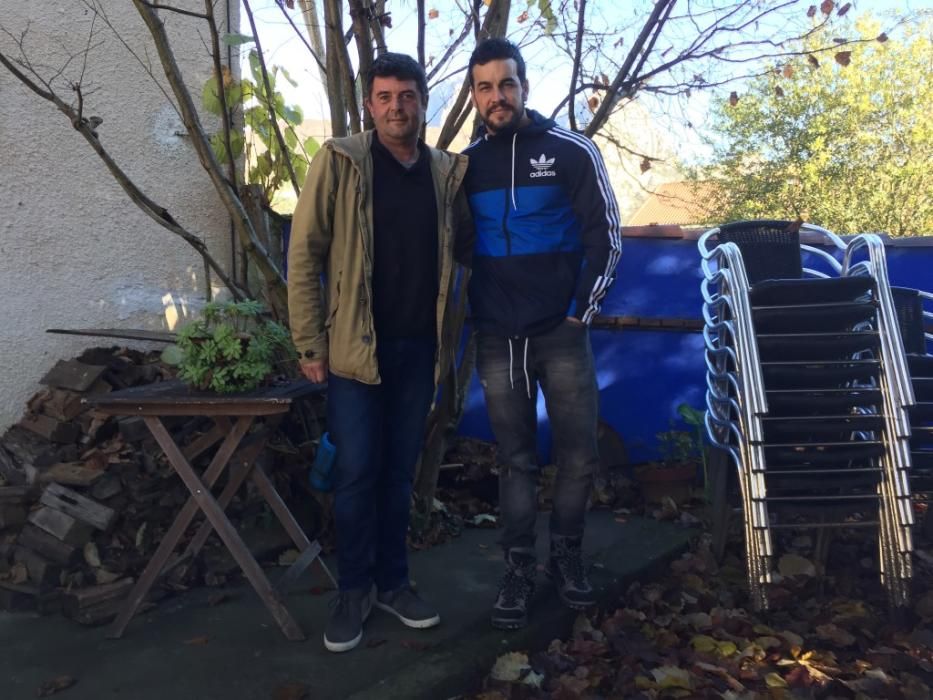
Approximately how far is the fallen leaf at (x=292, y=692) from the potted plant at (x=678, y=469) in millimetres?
2705

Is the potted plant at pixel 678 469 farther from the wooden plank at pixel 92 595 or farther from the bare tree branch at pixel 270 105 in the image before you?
the wooden plank at pixel 92 595

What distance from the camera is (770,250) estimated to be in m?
4.24

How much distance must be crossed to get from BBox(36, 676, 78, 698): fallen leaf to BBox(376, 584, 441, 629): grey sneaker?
1102mm

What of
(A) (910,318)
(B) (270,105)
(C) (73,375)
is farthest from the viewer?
(A) (910,318)

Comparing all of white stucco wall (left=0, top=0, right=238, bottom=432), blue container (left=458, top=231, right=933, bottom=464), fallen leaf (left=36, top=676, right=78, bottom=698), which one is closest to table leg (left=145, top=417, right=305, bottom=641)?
fallen leaf (left=36, top=676, right=78, bottom=698)

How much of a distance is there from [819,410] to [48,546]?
337 cm

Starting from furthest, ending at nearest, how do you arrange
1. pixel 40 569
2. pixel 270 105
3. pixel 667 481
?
pixel 667 481 < pixel 270 105 < pixel 40 569

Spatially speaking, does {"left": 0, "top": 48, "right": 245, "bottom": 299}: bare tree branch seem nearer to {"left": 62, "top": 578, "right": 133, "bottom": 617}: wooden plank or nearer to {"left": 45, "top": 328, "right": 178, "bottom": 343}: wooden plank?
{"left": 45, "top": 328, "right": 178, "bottom": 343}: wooden plank

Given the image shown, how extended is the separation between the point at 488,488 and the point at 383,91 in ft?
8.56

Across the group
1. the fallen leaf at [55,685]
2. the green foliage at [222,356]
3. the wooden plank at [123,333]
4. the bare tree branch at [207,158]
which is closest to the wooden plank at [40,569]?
the fallen leaf at [55,685]

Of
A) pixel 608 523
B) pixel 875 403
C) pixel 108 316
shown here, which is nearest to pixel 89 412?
pixel 108 316

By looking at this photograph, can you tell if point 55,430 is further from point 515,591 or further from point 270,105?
point 515,591

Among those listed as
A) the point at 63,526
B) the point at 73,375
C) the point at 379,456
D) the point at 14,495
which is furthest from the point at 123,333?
the point at 379,456

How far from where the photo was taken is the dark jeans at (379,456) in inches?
113
